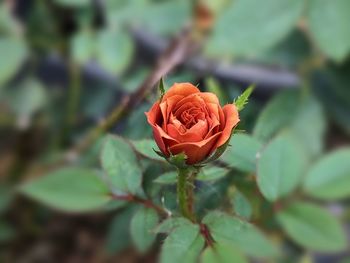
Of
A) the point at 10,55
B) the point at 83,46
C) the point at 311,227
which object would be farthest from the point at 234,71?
the point at 311,227

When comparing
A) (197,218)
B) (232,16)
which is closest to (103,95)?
(232,16)

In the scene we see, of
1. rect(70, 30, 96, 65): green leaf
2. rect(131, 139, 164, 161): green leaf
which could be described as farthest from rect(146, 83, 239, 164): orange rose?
rect(70, 30, 96, 65): green leaf

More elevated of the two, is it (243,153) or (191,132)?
(191,132)

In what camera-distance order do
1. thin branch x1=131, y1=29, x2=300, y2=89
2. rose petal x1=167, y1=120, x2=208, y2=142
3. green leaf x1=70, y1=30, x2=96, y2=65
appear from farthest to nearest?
1. thin branch x1=131, y1=29, x2=300, y2=89
2. green leaf x1=70, y1=30, x2=96, y2=65
3. rose petal x1=167, y1=120, x2=208, y2=142

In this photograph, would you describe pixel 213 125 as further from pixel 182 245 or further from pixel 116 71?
pixel 116 71

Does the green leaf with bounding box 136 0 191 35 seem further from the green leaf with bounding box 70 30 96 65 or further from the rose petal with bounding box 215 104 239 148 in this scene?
the rose petal with bounding box 215 104 239 148

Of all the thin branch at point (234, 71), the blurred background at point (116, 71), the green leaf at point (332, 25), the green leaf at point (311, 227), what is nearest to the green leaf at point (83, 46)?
the blurred background at point (116, 71)
